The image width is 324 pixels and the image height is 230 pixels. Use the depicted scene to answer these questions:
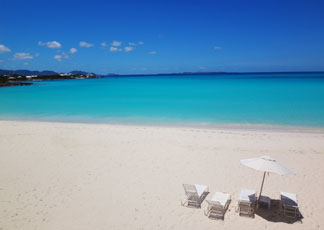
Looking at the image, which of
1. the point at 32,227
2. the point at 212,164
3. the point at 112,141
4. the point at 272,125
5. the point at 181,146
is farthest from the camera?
the point at 272,125

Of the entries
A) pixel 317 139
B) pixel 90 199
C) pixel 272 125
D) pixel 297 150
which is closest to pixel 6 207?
pixel 90 199

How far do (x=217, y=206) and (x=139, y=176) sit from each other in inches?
109

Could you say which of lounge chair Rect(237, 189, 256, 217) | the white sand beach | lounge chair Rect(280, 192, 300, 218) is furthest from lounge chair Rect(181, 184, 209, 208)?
lounge chair Rect(280, 192, 300, 218)

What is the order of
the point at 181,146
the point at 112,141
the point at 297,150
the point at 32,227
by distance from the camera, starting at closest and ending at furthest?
the point at 32,227 < the point at 297,150 < the point at 181,146 < the point at 112,141

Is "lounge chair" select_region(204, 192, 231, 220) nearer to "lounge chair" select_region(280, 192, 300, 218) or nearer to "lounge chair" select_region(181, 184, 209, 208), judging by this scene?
"lounge chair" select_region(181, 184, 209, 208)

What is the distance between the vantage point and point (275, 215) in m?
5.34

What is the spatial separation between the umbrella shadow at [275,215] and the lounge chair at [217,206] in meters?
0.77

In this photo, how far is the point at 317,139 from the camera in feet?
35.4

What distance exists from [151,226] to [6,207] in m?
3.68

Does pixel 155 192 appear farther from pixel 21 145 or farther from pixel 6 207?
pixel 21 145

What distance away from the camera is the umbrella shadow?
5148 millimetres

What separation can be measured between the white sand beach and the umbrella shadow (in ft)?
0.41

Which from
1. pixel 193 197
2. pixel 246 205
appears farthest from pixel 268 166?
pixel 193 197

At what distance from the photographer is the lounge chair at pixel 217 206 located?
5.27m
